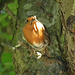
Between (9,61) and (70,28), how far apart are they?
5.33 ft

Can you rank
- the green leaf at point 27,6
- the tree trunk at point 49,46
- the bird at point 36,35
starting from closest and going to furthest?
1. the bird at point 36,35
2. the tree trunk at point 49,46
3. the green leaf at point 27,6

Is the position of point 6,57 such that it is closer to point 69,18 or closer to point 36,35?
point 36,35

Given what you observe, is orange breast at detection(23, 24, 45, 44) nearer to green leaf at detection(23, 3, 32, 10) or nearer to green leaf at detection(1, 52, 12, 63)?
green leaf at detection(23, 3, 32, 10)

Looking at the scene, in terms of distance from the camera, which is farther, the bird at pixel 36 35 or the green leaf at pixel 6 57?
the green leaf at pixel 6 57

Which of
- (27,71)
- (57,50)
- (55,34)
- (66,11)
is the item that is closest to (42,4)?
(55,34)

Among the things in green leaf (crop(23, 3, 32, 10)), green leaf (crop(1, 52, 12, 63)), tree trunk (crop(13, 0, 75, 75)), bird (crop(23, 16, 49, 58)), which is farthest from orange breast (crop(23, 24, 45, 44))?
green leaf (crop(1, 52, 12, 63))

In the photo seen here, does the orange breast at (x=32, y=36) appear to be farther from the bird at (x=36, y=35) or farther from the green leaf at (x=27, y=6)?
the green leaf at (x=27, y=6)

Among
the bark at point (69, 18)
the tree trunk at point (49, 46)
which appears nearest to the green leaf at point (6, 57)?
the tree trunk at point (49, 46)

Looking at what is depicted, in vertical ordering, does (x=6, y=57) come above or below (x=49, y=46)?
below

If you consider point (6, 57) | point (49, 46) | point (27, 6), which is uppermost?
point (27, 6)

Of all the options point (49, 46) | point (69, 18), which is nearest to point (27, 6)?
point (49, 46)

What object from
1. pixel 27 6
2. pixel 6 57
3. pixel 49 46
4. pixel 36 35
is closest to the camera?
pixel 36 35

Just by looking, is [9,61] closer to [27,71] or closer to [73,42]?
[27,71]

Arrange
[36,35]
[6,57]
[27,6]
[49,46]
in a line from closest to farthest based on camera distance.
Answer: [36,35]
[49,46]
[27,6]
[6,57]
